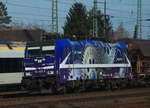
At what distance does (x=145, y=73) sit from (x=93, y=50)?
265 inches

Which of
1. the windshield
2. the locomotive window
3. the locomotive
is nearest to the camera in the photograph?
the locomotive

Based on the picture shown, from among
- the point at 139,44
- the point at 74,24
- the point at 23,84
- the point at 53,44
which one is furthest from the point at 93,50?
the point at 74,24

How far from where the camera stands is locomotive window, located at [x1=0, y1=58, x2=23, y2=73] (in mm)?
26020

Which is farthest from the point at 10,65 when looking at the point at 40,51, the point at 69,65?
the point at 69,65

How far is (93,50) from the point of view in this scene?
81.6 feet

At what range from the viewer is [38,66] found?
2336 centimetres

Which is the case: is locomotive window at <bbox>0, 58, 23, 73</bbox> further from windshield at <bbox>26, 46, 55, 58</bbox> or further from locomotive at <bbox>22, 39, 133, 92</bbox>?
windshield at <bbox>26, 46, 55, 58</bbox>

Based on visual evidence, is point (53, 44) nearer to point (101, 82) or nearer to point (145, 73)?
point (101, 82)

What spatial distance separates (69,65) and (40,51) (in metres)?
1.87

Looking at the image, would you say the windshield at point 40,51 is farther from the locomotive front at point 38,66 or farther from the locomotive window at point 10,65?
the locomotive window at point 10,65

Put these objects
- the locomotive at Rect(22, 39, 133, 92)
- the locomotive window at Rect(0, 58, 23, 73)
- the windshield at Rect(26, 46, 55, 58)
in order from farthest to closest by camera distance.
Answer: the locomotive window at Rect(0, 58, 23, 73), the windshield at Rect(26, 46, 55, 58), the locomotive at Rect(22, 39, 133, 92)

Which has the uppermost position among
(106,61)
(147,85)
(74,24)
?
(74,24)

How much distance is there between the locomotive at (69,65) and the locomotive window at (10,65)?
2532 mm

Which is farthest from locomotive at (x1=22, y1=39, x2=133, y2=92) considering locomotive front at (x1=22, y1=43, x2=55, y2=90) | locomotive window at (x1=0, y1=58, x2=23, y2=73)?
locomotive window at (x1=0, y1=58, x2=23, y2=73)
